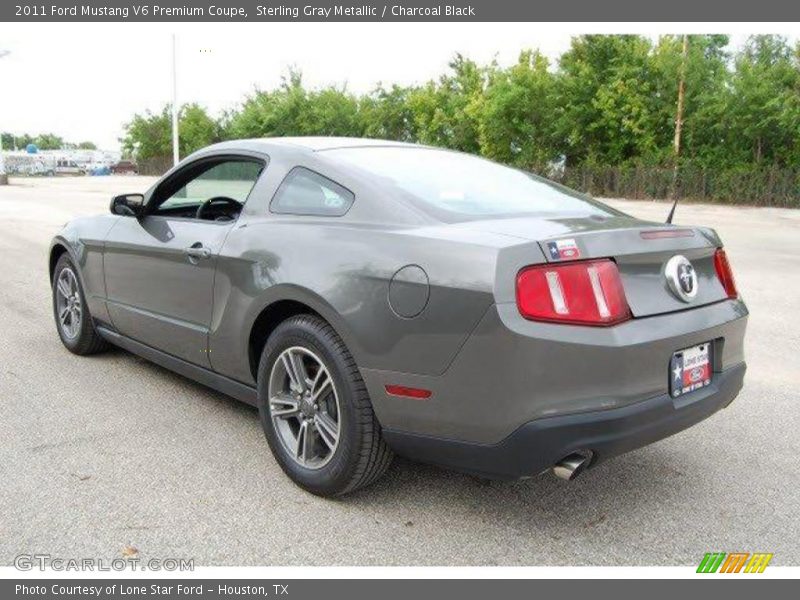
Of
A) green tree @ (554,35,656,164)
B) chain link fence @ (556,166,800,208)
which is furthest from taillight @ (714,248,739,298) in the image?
green tree @ (554,35,656,164)

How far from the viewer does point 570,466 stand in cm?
278

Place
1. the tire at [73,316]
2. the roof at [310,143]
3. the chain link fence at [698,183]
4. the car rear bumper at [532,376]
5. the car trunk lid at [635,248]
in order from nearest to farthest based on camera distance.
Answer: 1. the car rear bumper at [532,376]
2. the car trunk lid at [635,248]
3. the roof at [310,143]
4. the tire at [73,316]
5. the chain link fence at [698,183]

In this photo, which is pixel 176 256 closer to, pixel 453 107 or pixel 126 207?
pixel 126 207

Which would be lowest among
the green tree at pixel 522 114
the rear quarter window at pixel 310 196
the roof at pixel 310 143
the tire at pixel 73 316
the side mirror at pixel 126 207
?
the tire at pixel 73 316

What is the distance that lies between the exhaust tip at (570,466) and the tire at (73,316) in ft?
12.1

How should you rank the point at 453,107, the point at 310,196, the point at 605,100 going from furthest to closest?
the point at 453,107
the point at 605,100
the point at 310,196

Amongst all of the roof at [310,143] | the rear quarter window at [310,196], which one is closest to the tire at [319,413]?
the rear quarter window at [310,196]

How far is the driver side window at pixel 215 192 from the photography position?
4328mm

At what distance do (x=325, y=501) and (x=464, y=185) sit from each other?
5.19ft

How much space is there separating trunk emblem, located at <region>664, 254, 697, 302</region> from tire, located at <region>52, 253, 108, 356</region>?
3.88 meters

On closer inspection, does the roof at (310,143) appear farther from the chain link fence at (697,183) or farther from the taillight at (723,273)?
the chain link fence at (697,183)

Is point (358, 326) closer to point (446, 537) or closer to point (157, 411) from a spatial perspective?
point (446, 537)

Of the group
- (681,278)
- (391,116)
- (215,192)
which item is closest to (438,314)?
(681,278)

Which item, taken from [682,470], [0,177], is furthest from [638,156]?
[0,177]
